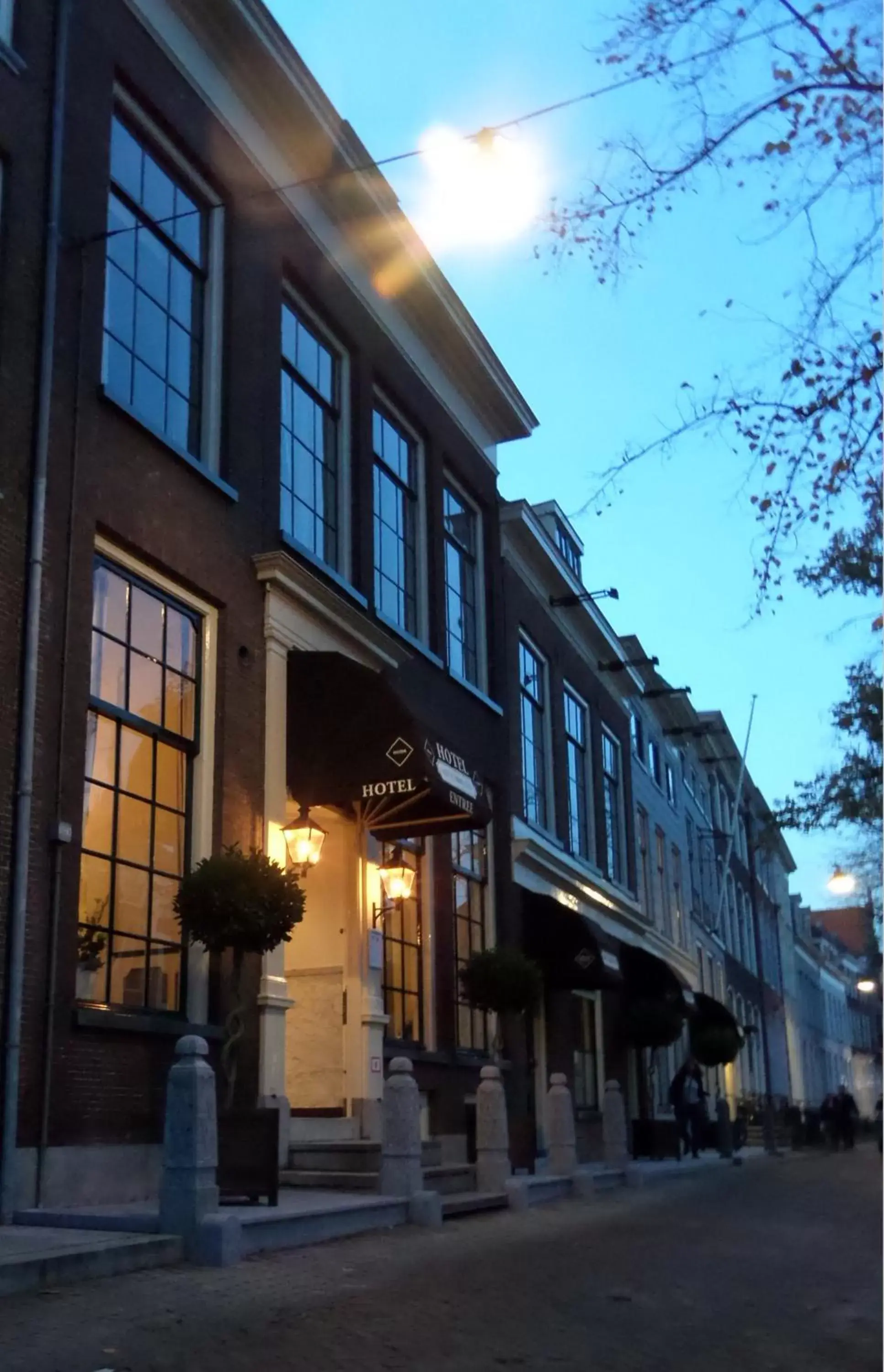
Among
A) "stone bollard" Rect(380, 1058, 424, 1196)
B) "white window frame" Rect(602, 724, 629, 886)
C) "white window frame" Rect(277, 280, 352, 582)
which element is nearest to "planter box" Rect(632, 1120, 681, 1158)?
"white window frame" Rect(602, 724, 629, 886)

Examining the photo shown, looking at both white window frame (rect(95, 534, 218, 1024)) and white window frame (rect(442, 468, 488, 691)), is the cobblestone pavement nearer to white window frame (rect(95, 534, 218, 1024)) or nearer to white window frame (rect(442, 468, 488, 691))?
white window frame (rect(95, 534, 218, 1024))

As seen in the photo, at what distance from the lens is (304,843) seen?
41.3ft

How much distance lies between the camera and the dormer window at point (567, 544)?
1100 inches

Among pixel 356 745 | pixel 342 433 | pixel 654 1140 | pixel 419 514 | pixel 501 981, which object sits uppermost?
pixel 342 433

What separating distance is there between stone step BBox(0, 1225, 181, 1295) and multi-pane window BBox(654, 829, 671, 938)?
24.8 m

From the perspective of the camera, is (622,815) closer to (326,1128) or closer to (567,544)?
(567,544)

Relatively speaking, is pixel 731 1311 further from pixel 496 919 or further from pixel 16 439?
pixel 496 919

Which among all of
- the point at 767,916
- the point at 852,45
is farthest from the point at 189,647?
the point at 767,916

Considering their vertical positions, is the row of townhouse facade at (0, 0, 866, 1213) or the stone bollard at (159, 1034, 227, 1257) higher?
the row of townhouse facade at (0, 0, 866, 1213)

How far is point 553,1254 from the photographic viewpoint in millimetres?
10156

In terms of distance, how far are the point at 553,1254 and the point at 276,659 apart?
18.6 ft

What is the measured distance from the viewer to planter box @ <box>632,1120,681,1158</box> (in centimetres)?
2338

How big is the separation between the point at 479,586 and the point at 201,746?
872 cm

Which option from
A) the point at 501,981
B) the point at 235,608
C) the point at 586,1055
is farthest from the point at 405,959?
the point at 586,1055
